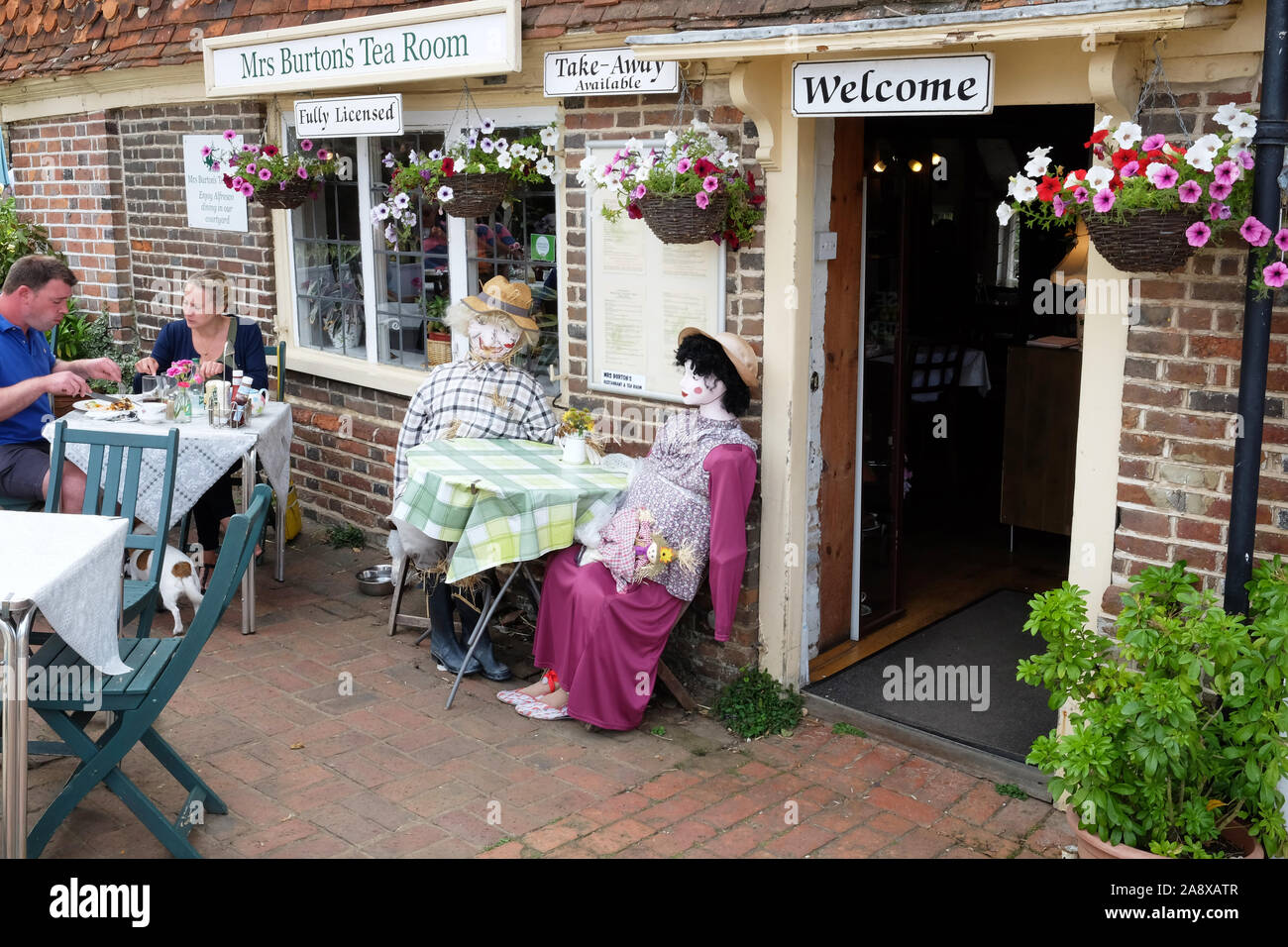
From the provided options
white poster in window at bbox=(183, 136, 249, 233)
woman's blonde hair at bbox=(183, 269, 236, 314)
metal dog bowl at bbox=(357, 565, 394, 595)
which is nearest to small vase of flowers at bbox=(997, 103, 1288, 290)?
metal dog bowl at bbox=(357, 565, 394, 595)

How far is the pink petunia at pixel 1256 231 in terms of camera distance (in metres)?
3.56

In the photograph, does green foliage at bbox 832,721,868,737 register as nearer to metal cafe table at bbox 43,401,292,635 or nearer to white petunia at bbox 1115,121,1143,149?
white petunia at bbox 1115,121,1143,149

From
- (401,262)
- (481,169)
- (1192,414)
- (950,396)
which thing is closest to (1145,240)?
(1192,414)

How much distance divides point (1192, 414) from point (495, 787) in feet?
9.30

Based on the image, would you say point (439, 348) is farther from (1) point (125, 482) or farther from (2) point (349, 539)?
(1) point (125, 482)

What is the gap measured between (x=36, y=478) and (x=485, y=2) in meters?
3.09

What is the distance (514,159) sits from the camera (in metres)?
6.11

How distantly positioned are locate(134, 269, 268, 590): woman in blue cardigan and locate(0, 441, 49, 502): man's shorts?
979 millimetres

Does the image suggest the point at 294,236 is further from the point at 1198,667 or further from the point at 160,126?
the point at 1198,667

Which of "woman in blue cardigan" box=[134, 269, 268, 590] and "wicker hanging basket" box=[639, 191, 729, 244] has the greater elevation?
"wicker hanging basket" box=[639, 191, 729, 244]

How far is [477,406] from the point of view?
600 centimetres

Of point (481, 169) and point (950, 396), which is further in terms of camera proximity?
point (950, 396)

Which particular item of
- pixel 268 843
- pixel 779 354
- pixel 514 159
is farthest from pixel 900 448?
pixel 268 843

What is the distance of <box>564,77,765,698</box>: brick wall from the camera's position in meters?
5.35
